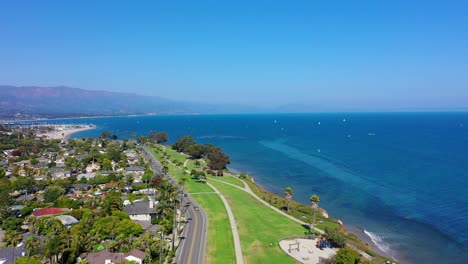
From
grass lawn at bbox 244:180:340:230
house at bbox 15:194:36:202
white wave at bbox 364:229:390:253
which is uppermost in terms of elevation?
grass lawn at bbox 244:180:340:230

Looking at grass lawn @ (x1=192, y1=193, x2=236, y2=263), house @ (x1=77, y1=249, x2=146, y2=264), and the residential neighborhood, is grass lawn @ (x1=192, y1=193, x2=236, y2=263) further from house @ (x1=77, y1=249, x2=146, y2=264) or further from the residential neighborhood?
house @ (x1=77, y1=249, x2=146, y2=264)

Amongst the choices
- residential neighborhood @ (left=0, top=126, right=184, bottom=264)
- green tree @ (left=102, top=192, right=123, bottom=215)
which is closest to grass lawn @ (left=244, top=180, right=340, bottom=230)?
residential neighborhood @ (left=0, top=126, right=184, bottom=264)

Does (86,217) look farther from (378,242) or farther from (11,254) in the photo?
(378,242)

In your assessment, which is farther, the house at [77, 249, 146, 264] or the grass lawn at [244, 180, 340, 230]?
the grass lawn at [244, 180, 340, 230]

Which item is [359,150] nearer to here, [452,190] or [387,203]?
[452,190]

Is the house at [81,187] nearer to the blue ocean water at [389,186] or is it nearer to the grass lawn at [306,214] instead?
the grass lawn at [306,214]

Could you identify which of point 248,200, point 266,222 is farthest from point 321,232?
point 248,200

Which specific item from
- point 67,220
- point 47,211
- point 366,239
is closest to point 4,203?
point 47,211
